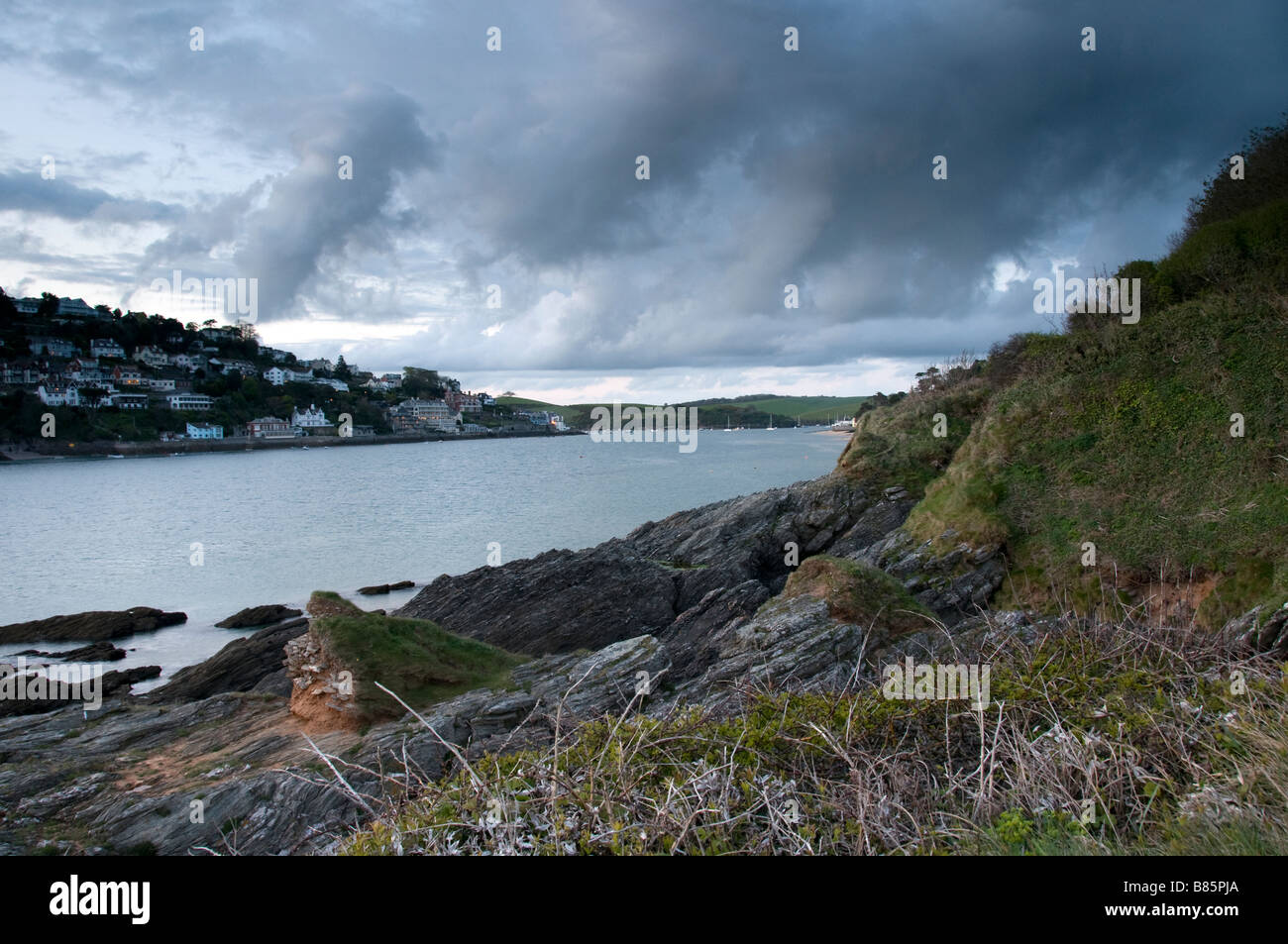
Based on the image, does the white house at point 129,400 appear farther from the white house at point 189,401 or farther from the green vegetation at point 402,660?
the green vegetation at point 402,660

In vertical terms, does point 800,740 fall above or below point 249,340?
below

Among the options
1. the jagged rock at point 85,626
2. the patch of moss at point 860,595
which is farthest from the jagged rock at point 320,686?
the jagged rock at point 85,626

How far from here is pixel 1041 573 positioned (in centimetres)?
1521

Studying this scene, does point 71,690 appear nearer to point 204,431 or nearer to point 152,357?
point 204,431

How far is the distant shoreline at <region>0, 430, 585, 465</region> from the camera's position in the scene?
102m

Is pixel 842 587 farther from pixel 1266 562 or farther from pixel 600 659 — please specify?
pixel 1266 562

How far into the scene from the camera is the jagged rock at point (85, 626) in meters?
24.6

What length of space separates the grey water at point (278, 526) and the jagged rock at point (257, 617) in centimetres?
38

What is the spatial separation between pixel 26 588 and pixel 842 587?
37229 mm

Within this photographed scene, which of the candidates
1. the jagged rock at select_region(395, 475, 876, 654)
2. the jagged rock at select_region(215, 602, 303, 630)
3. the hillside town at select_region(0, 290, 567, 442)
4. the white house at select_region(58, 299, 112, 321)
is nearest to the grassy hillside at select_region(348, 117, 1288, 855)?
the jagged rock at select_region(395, 475, 876, 654)

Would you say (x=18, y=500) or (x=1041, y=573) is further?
(x=18, y=500)

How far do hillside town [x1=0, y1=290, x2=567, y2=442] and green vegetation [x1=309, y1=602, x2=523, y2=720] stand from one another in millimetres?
115662

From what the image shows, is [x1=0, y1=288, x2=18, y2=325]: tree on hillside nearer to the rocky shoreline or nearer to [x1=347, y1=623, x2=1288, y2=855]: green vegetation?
the rocky shoreline
